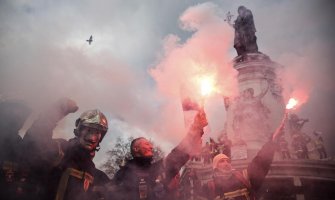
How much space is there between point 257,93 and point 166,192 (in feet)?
71.2

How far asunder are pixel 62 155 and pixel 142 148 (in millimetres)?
1376

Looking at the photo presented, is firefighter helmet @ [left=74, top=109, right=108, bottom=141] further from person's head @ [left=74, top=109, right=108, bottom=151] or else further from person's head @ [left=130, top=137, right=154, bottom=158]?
person's head @ [left=130, top=137, right=154, bottom=158]

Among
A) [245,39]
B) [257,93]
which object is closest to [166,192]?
[257,93]

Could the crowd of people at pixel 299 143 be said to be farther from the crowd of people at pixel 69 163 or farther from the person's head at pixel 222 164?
the crowd of people at pixel 69 163

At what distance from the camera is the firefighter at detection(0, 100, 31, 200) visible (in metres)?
4.12

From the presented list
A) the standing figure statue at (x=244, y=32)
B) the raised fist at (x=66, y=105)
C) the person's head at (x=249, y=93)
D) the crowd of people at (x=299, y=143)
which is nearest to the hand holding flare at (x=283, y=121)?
the raised fist at (x=66, y=105)

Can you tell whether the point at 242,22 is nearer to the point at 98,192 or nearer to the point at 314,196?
the point at 314,196

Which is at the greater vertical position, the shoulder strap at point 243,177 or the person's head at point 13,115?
the person's head at point 13,115

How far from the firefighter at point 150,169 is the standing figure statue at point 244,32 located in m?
25.9

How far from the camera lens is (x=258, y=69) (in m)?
25.8

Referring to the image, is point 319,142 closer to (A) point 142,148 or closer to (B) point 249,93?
(B) point 249,93

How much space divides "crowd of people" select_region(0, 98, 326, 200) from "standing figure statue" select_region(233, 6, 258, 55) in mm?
25739

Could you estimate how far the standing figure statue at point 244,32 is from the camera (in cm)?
3022

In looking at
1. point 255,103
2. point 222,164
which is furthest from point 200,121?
point 255,103
